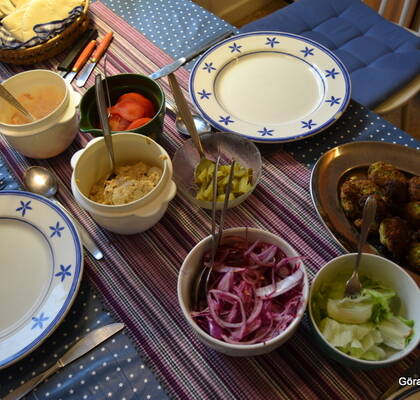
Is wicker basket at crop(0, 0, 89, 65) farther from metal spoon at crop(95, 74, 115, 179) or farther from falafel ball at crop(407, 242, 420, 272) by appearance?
falafel ball at crop(407, 242, 420, 272)

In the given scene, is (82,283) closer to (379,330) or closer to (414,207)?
(379,330)

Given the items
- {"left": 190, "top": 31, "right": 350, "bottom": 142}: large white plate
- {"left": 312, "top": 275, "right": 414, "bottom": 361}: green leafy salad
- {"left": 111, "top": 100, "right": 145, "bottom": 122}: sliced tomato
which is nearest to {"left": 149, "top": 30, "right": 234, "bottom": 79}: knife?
{"left": 190, "top": 31, "right": 350, "bottom": 142}: large white plate

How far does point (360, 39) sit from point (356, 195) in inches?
37.9

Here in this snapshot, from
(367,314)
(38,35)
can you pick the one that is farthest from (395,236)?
(38,35)

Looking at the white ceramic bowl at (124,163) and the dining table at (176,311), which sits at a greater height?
the white ceramic bowl at (124,163)

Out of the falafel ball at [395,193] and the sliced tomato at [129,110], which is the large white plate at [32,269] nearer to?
the sliced tomato at [129,110]

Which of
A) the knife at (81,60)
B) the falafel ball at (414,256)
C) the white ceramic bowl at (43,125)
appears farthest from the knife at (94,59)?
the falafel ball at (414,256)

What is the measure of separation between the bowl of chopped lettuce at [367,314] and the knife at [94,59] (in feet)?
2.69

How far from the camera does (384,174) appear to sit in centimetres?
76

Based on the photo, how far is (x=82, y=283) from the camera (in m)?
0.74

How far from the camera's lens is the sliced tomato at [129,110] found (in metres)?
0.87

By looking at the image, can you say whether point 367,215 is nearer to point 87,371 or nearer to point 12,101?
point 87,371

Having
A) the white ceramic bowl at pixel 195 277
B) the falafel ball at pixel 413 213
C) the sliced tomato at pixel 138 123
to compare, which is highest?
the falafel ball at pixel 413 213

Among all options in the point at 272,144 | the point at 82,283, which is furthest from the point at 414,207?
the point at 82,283
